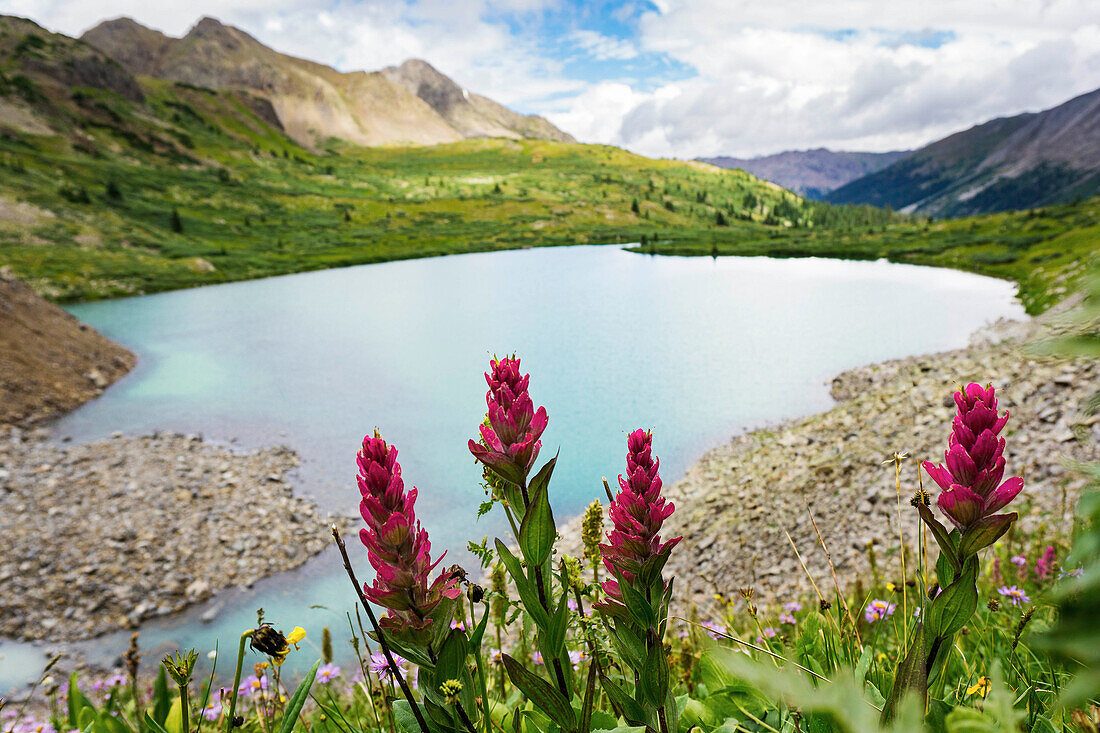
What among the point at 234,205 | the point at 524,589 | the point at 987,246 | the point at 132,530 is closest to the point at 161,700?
the point at 524,589

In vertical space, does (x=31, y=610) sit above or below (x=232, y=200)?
below

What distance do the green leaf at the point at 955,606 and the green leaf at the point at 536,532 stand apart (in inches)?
36.5

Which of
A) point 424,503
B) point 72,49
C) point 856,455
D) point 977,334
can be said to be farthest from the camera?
point 72,49

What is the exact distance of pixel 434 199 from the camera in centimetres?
15088

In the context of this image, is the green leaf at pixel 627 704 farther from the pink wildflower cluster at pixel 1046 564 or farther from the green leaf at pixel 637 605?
the pink wildflower cluster at pixel 1046 564

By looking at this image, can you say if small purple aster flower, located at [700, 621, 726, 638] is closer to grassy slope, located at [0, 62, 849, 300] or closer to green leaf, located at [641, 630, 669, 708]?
green leaf, located at [641, 630, 669, 708]

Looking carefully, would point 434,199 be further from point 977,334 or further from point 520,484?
point 520,484

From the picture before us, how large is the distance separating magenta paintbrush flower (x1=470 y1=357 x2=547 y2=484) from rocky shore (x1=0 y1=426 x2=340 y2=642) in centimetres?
1111

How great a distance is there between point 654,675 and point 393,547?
81 centimetres

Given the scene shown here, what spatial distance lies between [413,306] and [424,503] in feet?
101

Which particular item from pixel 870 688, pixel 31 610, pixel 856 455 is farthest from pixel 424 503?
pixel 870 688

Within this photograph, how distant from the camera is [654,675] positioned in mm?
1535

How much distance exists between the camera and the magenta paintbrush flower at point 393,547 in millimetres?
1337

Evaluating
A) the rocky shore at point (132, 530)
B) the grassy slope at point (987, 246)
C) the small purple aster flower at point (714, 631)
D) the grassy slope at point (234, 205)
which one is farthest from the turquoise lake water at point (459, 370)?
the grassy slope at point (234, 205)
